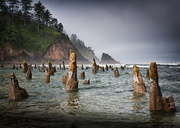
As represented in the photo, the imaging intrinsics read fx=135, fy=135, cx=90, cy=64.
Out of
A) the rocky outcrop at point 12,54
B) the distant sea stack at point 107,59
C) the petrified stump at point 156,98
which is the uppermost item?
the distant sea stack at point 107,59

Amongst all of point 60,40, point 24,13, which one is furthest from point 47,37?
point 24,13

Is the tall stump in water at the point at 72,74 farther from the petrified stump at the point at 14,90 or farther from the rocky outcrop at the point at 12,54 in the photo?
the rocky outcrop at the point at 12,54

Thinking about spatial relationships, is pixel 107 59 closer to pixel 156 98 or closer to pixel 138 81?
pixel 138 81

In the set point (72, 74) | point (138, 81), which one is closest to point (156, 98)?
point (138, 81)

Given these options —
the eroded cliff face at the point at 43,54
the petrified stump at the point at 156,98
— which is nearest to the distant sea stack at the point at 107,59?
the eroded cliff face at the point at 43,54

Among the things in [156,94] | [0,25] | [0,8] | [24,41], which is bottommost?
[156,94]

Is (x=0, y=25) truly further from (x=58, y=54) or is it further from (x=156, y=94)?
(x=156, y=94)

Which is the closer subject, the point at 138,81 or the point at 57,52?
the point at 138,81

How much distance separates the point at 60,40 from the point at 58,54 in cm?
1259

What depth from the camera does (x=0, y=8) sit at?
8788cm

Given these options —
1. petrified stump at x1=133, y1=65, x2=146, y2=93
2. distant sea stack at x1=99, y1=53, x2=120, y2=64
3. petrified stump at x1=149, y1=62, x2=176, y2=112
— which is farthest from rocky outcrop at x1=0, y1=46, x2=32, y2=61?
distant sea stack at x1=99, y1=53, x2=120, y2=64

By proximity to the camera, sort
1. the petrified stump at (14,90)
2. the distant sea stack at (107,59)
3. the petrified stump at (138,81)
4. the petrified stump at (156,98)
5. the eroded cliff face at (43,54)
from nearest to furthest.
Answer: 1. the petrified stump at (156,98)
2. the petrified stump at (14,90)
3. the petrified stump at (138,81)
4. the eroded cliff face at (43,54)
5. the distant sea stack at (107,59)

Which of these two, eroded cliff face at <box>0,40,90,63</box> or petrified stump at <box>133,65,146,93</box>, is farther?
eroded cliff face at <box>0,40,90,63</box>

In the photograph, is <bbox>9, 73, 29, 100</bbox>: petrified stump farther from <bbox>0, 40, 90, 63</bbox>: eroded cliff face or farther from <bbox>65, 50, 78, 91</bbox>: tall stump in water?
<bbox>0, 40, 90, 63</bbox>: eroded cliff face
